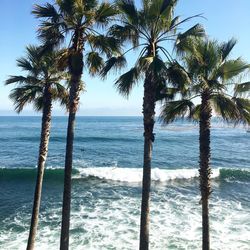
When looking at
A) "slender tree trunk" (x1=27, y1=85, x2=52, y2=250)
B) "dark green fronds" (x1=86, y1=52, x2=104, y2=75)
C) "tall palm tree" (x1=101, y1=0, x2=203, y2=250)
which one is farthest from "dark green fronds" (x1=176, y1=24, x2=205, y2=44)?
"slender tree trunk" (x1=27, y1=85, x2=52, y2=250)

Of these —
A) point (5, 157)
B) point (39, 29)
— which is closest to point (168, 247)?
point (39, 29)

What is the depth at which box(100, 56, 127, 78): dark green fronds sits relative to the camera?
36.5 feet

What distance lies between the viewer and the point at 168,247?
715 inches

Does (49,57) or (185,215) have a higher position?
(49,57)

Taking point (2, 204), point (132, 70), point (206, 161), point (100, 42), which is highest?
point (100, 42)

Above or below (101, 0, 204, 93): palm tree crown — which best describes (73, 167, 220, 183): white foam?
below

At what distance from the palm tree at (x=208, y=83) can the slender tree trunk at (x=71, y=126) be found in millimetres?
3095

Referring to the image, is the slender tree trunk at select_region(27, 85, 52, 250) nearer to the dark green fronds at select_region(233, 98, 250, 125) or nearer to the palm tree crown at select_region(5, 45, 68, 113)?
the palm tree crown at select_region(5, 45, 68, 113)

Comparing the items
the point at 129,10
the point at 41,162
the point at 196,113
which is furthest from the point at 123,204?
the point at 129,10

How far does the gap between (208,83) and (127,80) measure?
102 inches

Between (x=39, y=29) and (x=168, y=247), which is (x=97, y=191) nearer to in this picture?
(x=168, y=247)

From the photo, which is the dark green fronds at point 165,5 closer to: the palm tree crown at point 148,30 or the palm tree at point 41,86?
the palm tree crown at point 148,30

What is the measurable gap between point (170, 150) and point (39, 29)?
170ft

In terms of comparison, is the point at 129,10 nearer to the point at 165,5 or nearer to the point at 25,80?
the point at 165,5
